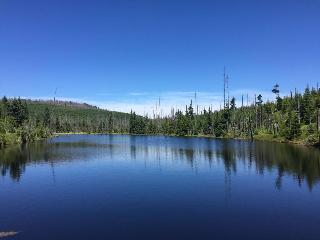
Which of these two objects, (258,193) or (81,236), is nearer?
(81,236)

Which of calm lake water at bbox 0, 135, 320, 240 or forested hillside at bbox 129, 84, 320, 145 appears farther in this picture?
forested hillside at bbox 129, 84, 320, 145

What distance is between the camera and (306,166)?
218 feet

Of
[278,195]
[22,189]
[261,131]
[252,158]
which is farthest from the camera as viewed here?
[261,131]

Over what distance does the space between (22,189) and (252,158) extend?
51495 millimetres

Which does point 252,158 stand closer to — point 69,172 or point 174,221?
point 69,172

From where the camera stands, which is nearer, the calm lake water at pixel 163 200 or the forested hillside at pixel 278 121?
the calm lake water at pixel 163 200

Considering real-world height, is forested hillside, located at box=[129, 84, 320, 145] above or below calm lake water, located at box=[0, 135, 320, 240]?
above

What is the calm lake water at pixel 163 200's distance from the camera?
3109 centimetres

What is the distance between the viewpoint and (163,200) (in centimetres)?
4231

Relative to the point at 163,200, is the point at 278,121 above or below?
above

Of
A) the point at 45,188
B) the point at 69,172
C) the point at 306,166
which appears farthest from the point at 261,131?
the point at 45,188

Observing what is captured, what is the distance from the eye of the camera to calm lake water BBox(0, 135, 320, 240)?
1224 inches

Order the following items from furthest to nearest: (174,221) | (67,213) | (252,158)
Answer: (252,158) < (67,213) < (174,221)

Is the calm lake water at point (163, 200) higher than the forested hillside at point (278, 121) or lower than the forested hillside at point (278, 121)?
lower
